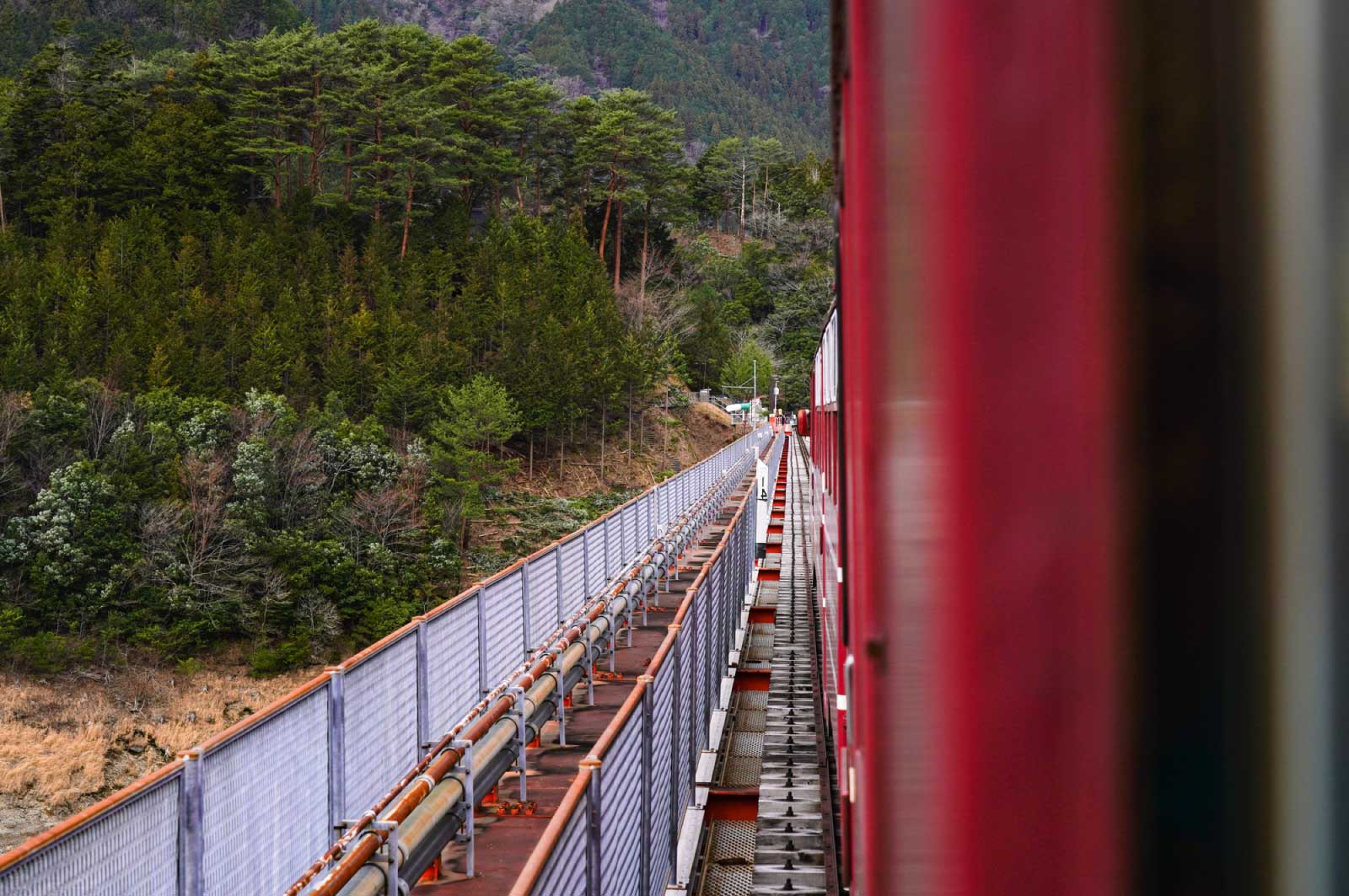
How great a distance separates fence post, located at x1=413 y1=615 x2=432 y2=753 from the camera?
24.7ft

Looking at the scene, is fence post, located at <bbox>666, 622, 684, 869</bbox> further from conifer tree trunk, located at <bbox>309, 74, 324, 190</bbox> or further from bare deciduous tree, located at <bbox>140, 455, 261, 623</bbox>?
conifer tree trunk, located at <bbox>309, 74, 324, 190</bbox>

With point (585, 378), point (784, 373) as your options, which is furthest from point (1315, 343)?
point (784, 373)

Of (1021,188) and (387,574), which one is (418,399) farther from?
(1021,188)

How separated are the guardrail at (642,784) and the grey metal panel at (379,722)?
1.35m

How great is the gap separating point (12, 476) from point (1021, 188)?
44122 mm

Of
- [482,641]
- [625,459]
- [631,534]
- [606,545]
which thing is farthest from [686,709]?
[625,459]

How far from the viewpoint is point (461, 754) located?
7.38m

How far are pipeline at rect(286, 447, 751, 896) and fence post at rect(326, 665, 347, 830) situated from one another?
160 millimetres

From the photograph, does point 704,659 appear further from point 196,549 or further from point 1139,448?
point 196,549

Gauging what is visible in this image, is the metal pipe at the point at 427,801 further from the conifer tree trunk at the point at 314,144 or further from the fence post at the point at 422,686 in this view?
the conifer tree trunk at the point at 314,144

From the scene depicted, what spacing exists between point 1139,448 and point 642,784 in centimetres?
490

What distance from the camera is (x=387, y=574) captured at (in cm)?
4266

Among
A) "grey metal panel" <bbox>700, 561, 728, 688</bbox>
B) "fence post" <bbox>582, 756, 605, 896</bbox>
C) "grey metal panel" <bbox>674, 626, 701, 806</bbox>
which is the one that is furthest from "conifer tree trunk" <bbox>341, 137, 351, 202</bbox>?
"fence post" <bbox>582, 756, 605, 896</bbox>

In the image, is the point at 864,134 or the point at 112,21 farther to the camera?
the point at 112,21
